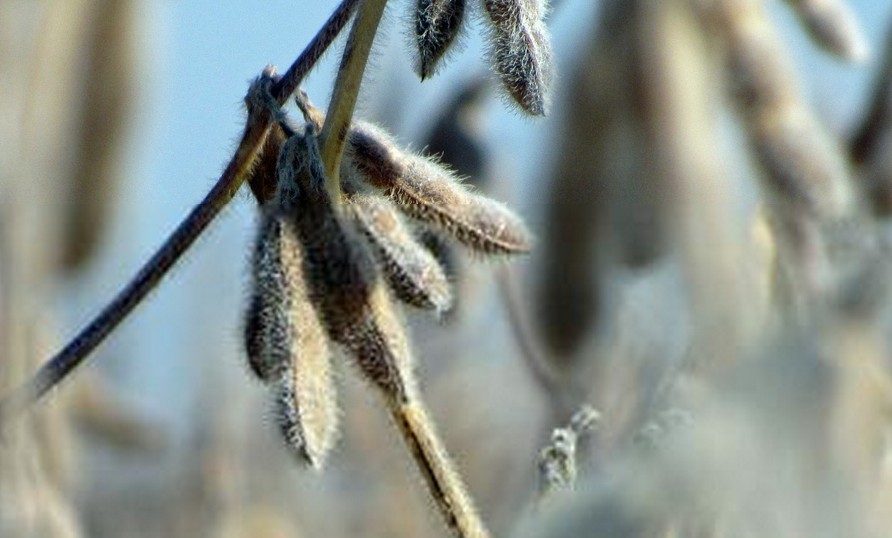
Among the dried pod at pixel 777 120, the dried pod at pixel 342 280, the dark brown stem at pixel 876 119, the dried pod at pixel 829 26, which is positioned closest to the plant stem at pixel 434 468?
the dried pod at pixel 342 280

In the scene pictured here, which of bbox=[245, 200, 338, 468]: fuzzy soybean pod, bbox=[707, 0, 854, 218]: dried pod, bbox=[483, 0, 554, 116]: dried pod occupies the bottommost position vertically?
bbox=[245, 200, 338, 468]: fuzzy soybean pod

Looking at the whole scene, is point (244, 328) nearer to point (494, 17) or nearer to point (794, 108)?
point (494, 17)

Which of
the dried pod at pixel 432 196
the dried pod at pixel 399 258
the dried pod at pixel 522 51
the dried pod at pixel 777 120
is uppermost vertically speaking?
the dried pod at pixel 777 120

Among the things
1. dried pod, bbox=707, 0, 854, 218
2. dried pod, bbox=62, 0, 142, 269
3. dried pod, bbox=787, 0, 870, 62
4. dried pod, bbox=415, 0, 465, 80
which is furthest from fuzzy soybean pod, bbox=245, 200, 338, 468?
dried pod, bbox=62, 0, 142, 269

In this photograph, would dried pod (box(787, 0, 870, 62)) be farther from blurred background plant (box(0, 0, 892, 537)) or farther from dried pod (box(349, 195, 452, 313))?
dried pod (box(349, 195, 452, 313))

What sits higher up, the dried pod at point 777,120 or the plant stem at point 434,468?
the dried pod at point 777,120

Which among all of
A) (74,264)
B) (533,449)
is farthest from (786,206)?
(74,264)

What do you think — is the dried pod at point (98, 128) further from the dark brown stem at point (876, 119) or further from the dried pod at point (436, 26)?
the dried pod at point (436, 26)
